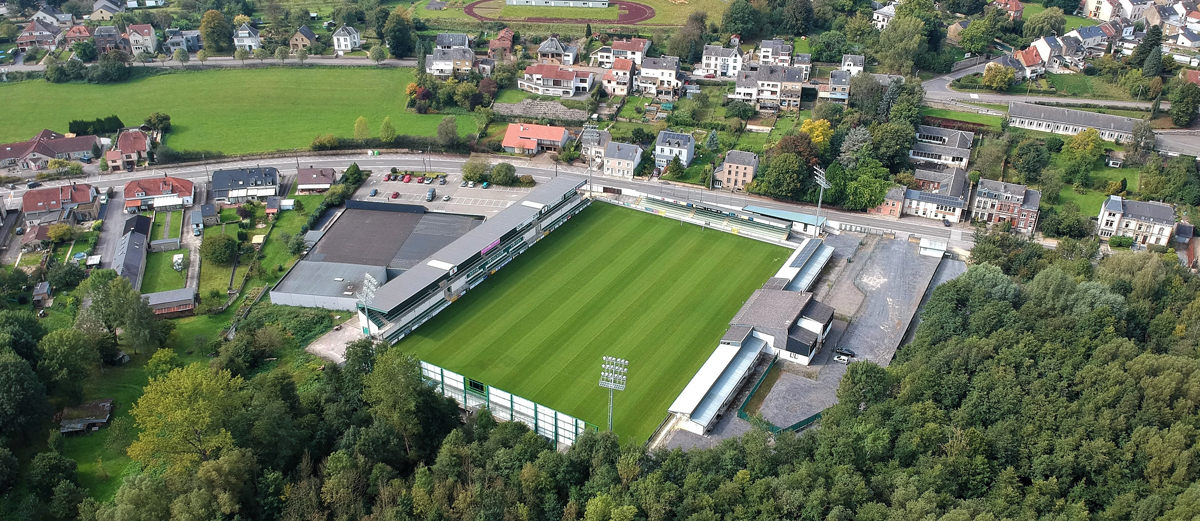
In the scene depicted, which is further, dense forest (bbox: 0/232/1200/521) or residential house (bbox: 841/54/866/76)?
residential house (bbox: 841/54/866/76)

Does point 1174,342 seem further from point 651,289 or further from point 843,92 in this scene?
point 843,92

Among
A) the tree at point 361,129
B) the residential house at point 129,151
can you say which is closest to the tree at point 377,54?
the tree at point 361,129

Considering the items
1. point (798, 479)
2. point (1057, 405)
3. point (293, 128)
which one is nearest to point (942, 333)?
point (1057, 405)

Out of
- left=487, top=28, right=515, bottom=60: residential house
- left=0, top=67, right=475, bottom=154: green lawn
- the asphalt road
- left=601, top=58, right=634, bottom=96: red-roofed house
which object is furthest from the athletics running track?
the asphalt road

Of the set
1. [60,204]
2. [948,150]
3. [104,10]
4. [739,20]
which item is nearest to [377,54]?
[60,204]

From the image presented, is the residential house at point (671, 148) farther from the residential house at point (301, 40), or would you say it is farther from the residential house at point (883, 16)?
the residential house at point (301, 40)

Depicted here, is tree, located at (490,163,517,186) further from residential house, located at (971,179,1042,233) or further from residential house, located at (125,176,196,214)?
residential house, located at (971,179,1042,233)
